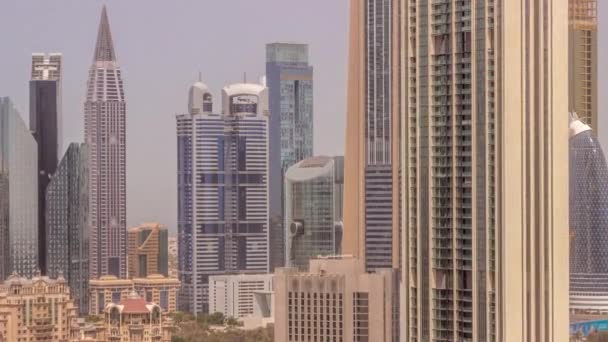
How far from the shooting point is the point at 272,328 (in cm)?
752

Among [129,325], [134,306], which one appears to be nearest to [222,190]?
[134,306]

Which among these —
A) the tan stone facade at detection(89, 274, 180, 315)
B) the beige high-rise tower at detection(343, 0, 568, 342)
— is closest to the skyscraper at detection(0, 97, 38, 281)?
the tan stone facade at detection(89, 274, 180, 315)

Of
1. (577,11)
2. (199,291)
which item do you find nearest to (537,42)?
(577,11)

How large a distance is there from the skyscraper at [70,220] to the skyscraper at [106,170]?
0.22ft

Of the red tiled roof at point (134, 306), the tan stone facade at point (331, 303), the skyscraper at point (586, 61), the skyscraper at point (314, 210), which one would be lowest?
the red tiled roof at point (134, 306)

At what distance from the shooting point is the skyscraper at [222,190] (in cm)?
965

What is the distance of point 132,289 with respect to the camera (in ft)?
30.2

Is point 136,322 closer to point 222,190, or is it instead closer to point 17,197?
point 17,197

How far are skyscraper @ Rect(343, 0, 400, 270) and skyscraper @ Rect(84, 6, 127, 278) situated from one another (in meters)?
1.47

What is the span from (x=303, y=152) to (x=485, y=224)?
4424 millimetres

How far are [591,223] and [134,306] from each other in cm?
249

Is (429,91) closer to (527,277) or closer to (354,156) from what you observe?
(527,277)

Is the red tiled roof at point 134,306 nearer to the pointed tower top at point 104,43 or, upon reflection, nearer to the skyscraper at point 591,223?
the pointed tower top at point 104,43

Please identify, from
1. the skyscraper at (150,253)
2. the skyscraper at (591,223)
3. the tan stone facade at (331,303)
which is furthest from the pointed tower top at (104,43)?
the skyscraper at (591,223)
